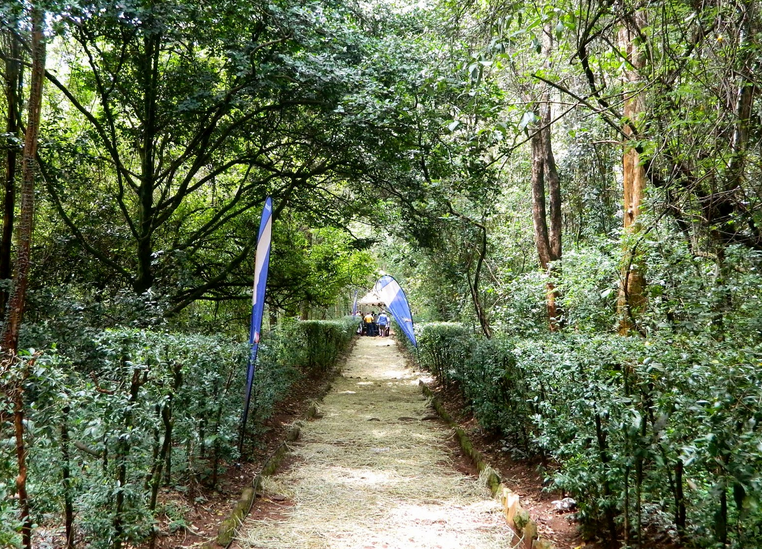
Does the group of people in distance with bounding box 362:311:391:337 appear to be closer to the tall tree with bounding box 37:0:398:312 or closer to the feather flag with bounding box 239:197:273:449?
the tall tree with bounding box 37:0:398:312

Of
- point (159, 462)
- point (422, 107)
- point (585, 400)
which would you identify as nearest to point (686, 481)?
point (585, 400)

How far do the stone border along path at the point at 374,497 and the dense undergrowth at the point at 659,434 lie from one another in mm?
836

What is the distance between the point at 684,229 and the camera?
5.71 m

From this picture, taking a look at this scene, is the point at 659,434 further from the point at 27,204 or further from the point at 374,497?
the point at 27,204

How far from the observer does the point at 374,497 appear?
4.51 m

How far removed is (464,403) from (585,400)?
570 cm

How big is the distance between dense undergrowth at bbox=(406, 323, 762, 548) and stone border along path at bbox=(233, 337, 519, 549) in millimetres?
836

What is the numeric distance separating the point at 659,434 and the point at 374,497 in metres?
2.75

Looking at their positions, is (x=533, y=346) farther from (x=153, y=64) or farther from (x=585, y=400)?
(x=153, y=64)

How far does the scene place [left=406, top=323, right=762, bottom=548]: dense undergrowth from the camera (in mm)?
1970

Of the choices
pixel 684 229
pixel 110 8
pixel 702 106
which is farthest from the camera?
pixel 684 229

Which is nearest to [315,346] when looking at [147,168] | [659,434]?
[147,168]

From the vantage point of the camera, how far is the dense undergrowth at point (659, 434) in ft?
6.46

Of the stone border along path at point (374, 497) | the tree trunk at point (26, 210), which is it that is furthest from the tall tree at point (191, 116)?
the stone border along path at point (374, 497)
